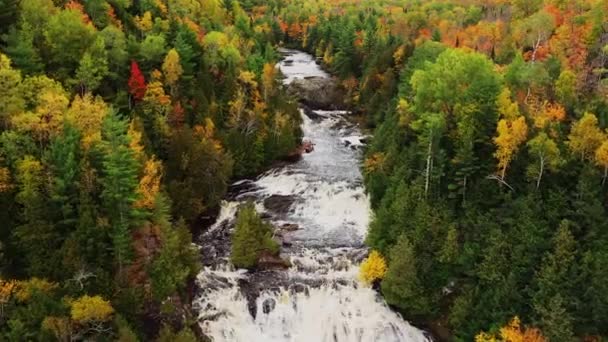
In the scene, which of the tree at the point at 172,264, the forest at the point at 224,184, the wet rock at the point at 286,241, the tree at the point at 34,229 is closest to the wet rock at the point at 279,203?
the forest at the point at 224,184

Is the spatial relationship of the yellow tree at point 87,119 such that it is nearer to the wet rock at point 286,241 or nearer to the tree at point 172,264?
the tree at point 172,264

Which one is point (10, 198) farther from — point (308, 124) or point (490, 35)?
point (490, 35)

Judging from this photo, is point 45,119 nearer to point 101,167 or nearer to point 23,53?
point 101,167

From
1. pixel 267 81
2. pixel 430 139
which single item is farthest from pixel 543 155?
pixel 267 81

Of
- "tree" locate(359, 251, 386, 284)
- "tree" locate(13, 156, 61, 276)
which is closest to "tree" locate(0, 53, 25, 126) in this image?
"tree" locate(13, 156, 61, 276)

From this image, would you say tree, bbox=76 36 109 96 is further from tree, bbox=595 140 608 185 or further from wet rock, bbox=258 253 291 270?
tree, bbox=595 140 608 185

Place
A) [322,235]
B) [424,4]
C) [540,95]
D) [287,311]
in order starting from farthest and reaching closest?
[424,4] → [540,95] → [322,235] → [287,311]

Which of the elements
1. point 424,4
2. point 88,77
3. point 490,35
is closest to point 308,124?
point 490,35
